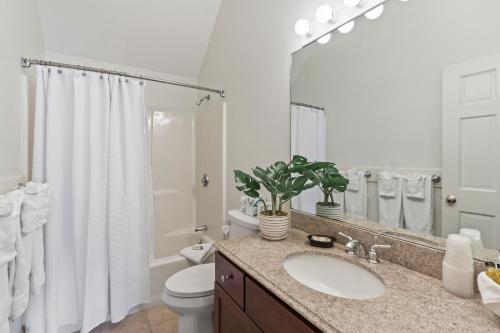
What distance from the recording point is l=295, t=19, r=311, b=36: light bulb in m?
1.29

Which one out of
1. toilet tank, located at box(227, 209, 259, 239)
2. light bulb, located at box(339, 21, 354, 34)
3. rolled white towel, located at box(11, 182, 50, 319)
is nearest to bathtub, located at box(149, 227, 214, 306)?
toilet tank, located at box(227, 209, 259, 239)

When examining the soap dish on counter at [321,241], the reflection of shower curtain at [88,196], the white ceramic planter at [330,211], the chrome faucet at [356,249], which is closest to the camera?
the chrome faucet at [356,249]

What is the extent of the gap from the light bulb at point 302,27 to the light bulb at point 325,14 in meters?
0.09

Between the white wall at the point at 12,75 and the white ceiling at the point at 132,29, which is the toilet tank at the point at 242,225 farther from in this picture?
the white ceiling at the point at 132,29

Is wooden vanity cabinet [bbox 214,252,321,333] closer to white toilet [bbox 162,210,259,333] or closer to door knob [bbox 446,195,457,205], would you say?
white toilet [bbox 162,210,259,333]

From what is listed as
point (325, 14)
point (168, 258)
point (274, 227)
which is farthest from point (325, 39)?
point (168, 258)

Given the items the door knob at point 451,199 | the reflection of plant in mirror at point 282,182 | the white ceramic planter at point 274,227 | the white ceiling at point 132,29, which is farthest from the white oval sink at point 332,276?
the white ceiling at point 132,29

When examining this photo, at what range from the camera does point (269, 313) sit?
748 millimetres

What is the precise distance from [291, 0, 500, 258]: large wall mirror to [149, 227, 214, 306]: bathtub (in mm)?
A: 1564

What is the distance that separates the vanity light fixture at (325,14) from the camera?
3.86ft

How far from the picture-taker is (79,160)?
161 cm

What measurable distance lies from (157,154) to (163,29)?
1271mm

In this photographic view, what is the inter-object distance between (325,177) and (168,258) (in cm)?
179

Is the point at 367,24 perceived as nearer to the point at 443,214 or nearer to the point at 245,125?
the point at 443,214
